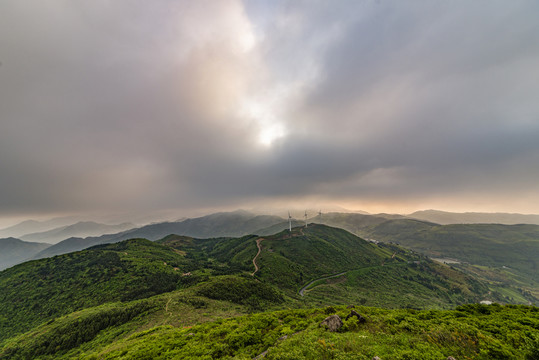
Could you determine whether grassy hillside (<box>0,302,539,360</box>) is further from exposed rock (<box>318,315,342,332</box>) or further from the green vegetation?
exposed rock (<box>318,315,342,332</box>)

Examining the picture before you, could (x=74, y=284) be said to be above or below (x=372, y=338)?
below

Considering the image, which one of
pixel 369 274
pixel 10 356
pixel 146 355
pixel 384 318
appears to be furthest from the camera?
pixel 369 274

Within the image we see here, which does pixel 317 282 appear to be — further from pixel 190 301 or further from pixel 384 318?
pixel 384 318

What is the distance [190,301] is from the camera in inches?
2482

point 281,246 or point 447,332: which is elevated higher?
point 447,332

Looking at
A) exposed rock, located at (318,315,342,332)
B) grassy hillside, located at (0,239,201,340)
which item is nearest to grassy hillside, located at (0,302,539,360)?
exposed rock, located at (318,315,342,332)

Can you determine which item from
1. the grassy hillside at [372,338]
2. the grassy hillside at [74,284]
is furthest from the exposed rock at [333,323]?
the grassy hillside at [74,284]

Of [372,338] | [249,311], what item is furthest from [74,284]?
[372,338]

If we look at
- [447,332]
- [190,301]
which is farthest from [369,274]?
[447,332]

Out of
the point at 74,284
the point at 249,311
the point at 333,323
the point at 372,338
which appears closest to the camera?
the point at 372,338

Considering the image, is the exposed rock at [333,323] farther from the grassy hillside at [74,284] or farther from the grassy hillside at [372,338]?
the grassy hillside at [74,284]

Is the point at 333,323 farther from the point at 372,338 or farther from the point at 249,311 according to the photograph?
the point at 249,311

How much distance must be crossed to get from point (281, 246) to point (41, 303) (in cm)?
15801

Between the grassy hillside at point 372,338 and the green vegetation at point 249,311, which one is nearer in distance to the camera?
the grassy hillside at point 372,338
